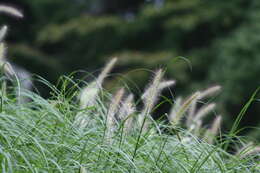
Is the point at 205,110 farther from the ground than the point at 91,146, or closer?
closer

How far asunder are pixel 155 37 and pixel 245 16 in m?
2.80

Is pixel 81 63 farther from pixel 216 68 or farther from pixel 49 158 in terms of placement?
pixel 49 158

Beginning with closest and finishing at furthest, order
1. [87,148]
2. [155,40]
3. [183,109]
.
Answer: [87,148] < [183,109] < [155,40]

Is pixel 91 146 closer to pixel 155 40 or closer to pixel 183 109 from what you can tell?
pixel 183 109

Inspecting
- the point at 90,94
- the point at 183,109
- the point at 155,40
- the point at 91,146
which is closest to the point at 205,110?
the point at 183,109

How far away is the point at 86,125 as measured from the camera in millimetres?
2805

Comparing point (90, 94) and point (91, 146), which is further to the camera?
point (90, 94)

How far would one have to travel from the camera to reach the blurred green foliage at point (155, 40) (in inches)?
417

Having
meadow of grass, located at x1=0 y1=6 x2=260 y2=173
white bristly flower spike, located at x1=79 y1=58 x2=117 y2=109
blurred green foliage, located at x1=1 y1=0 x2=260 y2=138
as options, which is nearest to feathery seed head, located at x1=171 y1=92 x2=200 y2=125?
meadow of grass, located at x1=0 y1=6 x2=260 y2=173

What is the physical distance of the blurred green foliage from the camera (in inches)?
417

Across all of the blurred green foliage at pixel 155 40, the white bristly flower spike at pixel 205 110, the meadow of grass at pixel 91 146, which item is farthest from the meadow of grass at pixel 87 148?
the blurred green foliage at pixel 155 40

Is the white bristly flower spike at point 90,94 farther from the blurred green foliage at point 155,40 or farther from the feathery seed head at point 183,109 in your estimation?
the blurred green foliage at point 155,40

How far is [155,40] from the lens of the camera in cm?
1419

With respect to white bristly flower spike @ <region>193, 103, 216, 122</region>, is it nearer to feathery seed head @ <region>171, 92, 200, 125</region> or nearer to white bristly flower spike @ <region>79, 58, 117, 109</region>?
feathery seed head @ <region>171, 92, 200, 125</region>
